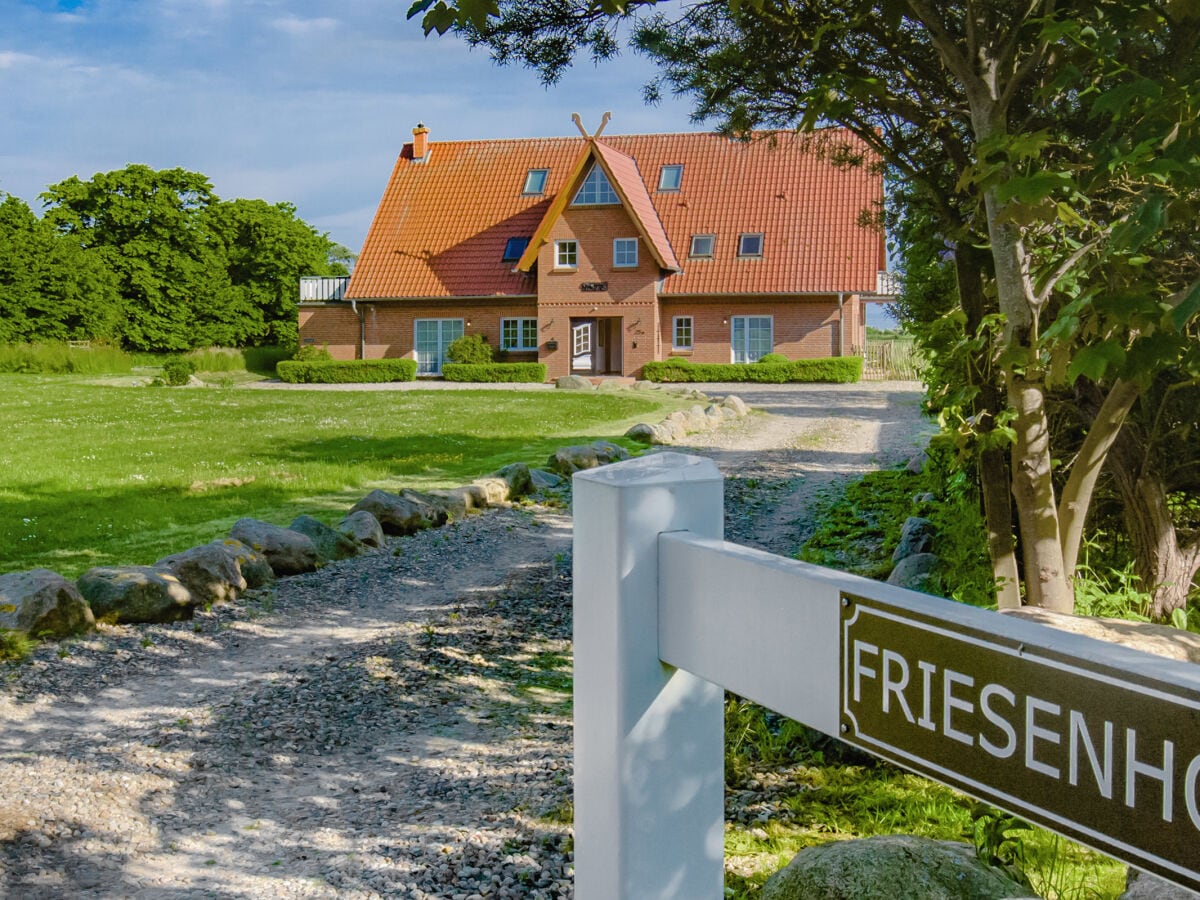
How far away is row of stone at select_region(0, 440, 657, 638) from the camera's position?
6.41m

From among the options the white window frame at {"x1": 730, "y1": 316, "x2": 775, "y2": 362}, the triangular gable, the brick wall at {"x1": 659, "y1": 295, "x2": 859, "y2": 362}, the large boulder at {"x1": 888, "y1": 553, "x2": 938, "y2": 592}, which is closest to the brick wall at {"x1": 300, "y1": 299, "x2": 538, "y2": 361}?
the triangular gable

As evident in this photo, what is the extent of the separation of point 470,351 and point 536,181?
706cm

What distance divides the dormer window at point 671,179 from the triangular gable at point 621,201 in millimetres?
1271

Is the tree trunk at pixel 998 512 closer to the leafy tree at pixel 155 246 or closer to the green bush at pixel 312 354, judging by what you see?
the green bush at pixel 312 354

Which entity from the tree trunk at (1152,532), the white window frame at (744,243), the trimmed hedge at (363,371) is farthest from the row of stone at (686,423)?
the trimmed hedge at (363,371)

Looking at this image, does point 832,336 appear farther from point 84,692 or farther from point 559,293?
point 84,692

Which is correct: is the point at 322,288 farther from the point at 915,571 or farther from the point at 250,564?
the point at 915,571

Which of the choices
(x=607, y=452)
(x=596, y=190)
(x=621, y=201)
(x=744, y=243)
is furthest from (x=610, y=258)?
(x=607, y=452)

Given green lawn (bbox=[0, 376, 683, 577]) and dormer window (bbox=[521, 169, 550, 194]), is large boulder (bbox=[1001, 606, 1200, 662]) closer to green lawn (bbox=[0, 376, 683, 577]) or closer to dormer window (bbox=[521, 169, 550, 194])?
green lawn (bbox=[0, 376, 683, 577])

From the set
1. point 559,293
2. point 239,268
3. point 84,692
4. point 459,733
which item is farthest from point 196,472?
point 239,268

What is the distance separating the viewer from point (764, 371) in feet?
109

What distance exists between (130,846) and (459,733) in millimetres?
1548

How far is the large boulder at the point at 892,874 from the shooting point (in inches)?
109

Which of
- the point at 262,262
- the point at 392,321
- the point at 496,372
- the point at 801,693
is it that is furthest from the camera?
the point at 262,262
